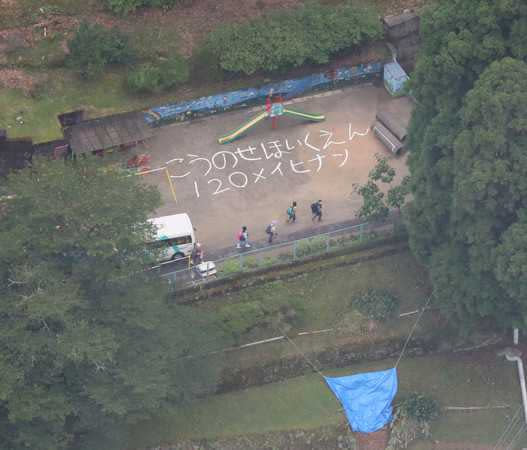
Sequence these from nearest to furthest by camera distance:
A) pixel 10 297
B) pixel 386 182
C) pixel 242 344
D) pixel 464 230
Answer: pixel 10 297 < pixel 464 230 < pixel 242 344 < pixel 386 182

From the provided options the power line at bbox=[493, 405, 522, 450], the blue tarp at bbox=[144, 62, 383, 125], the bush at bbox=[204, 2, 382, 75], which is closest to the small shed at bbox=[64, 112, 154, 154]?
the blue tarp at bbox=[144, 62, 383, 125]

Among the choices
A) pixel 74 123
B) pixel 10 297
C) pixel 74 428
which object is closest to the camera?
pixel 10 297

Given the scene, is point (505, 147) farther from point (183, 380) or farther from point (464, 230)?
point (183, 380)

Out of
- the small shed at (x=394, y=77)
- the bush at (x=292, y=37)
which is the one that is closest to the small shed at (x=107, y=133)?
the bush at (x=292, y=37)

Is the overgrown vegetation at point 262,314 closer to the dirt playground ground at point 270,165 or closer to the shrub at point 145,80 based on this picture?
the dirt playground ground at point 270,165

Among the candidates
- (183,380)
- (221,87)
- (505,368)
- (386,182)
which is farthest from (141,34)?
(505,368)

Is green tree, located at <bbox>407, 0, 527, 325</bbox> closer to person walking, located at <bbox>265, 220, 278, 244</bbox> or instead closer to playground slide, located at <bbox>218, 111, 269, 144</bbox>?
person walking, located at <bbox>265, 220, 278, 244</bbox>

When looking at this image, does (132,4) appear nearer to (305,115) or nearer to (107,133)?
(107,133)

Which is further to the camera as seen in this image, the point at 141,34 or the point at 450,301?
the point at 141,34
